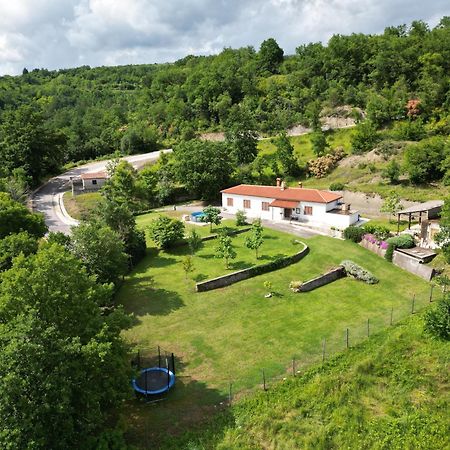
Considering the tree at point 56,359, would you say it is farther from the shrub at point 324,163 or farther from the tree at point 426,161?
the shrub at point 324,163

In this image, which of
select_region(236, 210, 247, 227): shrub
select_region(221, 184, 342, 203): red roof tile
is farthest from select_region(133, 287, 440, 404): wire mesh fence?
select_region(236, 210, 247, 227): shrub

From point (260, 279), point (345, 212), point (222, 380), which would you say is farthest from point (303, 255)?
point (222, 380)

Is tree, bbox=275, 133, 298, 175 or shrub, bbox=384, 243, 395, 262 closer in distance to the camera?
shrub, bbox=384, 243, 395, 262

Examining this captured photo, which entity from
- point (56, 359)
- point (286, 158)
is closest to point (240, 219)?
point (286, 158)

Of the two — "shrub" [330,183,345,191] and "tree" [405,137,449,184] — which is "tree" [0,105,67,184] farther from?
"tree" [405,137,449,184]

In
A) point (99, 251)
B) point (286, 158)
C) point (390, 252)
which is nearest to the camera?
point (99, 251)

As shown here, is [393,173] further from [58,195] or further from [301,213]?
[58,195]

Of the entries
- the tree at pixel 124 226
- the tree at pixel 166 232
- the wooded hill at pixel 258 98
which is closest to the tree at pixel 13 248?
the tree at pixel 124 226

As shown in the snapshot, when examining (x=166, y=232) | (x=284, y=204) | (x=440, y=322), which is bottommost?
(x=440, y=322)
